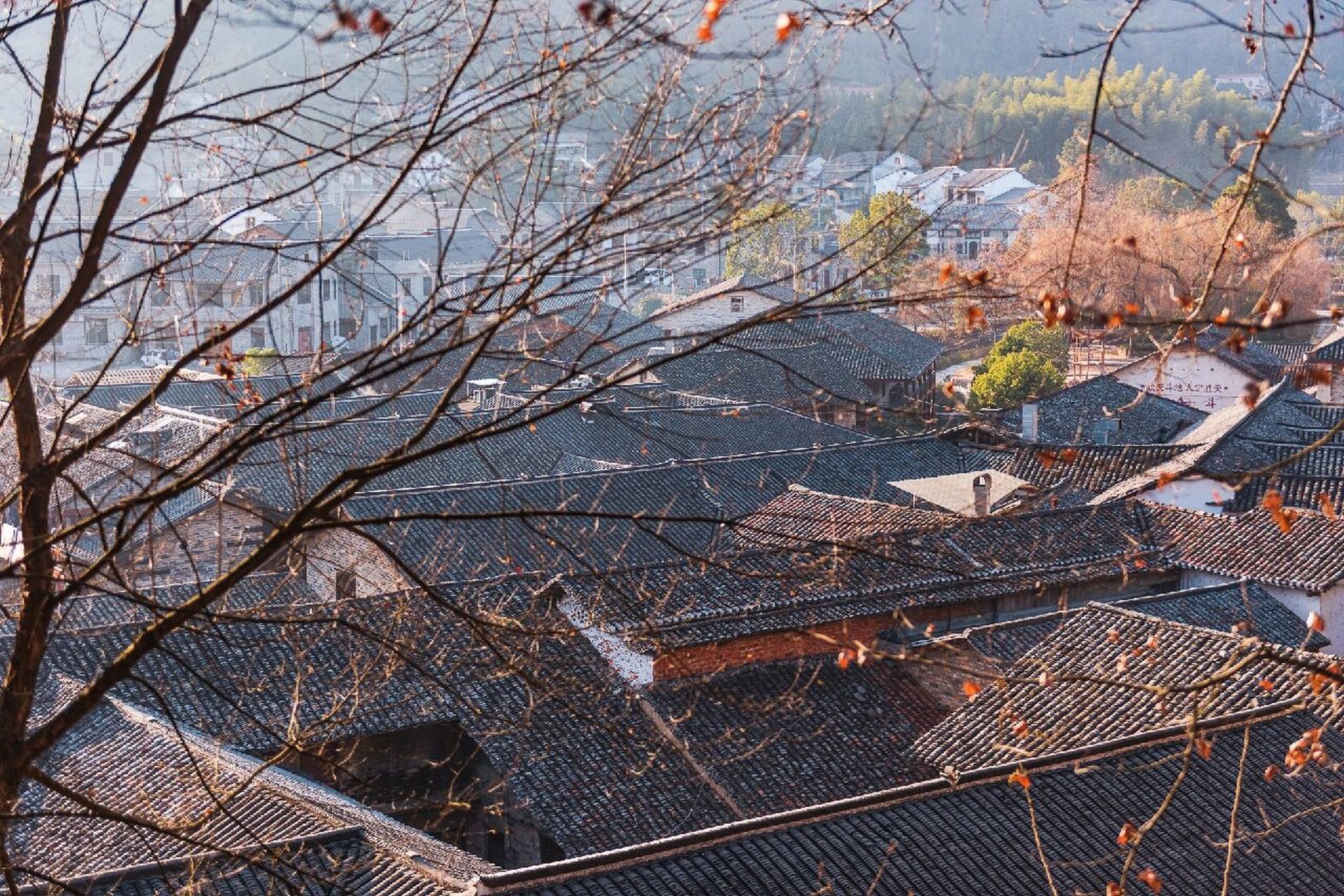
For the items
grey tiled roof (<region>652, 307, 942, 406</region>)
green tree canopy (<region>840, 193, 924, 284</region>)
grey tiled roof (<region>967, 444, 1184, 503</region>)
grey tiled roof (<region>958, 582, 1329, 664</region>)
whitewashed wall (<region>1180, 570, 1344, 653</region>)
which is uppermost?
green tree canopy (<region>840, 193, 924, 284</region>)

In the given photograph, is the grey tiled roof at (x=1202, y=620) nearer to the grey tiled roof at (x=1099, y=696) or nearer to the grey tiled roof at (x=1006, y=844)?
the grey tiled roof at (x=1099, y=696)

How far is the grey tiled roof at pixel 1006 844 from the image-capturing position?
738 cm

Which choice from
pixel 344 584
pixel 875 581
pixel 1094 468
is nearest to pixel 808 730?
pixel 875 581

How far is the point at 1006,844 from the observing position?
789 cm

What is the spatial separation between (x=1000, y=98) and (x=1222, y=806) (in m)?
42.0

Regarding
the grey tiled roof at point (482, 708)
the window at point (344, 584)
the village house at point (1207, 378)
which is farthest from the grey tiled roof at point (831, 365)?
the grey tiled roof at point (482, 708)

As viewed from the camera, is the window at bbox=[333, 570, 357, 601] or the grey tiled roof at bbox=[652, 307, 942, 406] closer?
the window at bbox=[333, 570, 357, 601]

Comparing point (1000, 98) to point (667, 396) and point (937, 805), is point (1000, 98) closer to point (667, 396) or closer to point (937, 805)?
point (667, 396)

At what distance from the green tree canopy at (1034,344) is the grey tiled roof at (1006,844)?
62.1 feet

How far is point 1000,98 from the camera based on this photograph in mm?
47812

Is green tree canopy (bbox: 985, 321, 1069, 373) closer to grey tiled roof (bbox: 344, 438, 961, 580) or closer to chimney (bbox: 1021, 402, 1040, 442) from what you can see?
chimney (bbox: 1021, 402, 1040, 442)

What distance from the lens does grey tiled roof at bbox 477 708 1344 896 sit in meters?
7.38

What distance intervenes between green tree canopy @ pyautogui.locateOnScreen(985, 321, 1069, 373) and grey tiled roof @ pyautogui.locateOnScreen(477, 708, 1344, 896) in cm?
1892

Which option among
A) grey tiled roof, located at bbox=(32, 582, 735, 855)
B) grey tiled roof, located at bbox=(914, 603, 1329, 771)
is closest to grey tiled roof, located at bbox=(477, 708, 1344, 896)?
grey tiled roof, located at bbox=(914, 603, 1329, 771)
